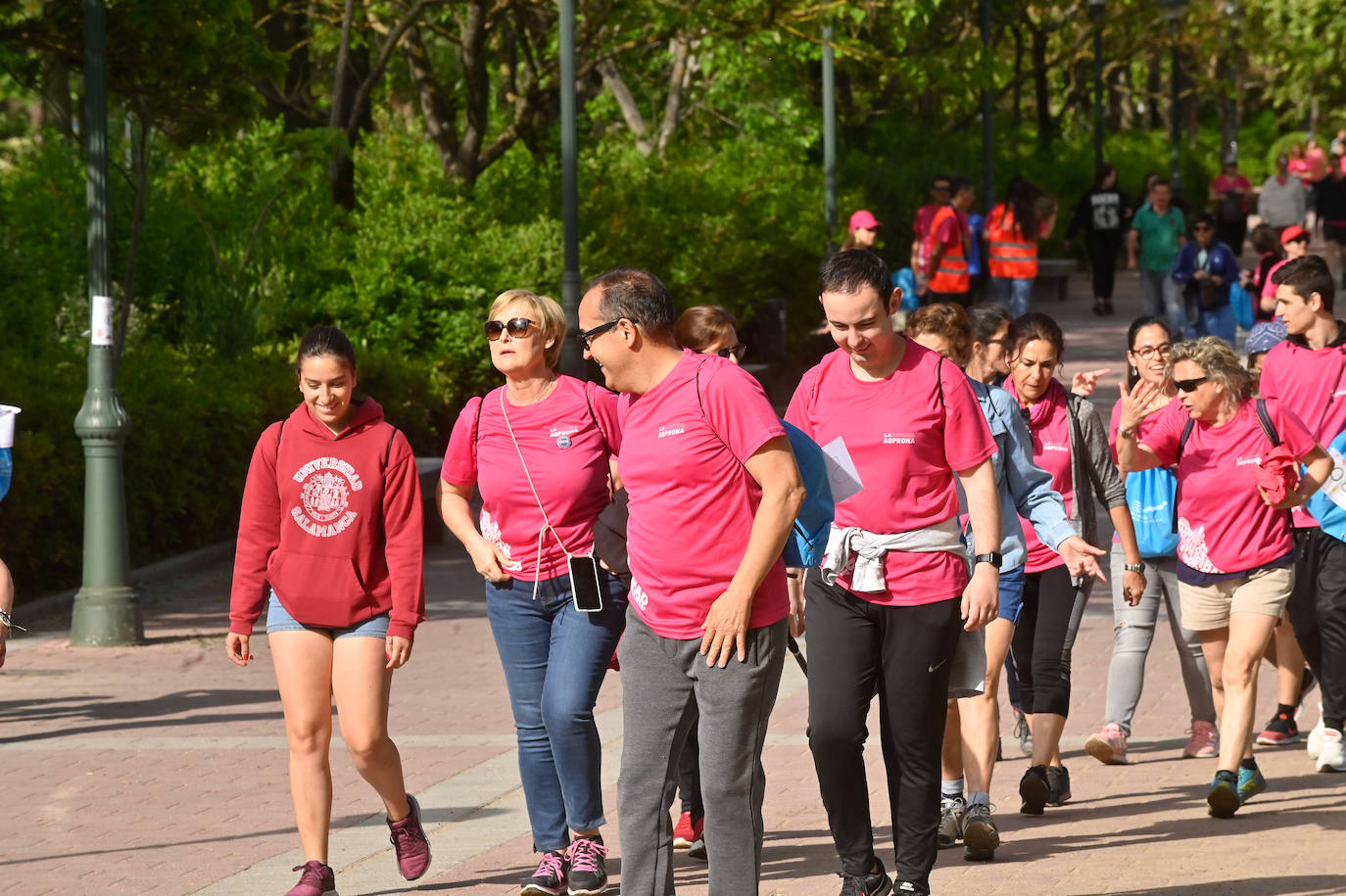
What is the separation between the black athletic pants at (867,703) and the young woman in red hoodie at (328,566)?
1146 mm

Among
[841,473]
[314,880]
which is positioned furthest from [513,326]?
[314,880]

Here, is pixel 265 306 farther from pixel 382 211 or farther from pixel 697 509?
pixel 697 509

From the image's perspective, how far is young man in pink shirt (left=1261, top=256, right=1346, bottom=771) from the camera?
290 inches

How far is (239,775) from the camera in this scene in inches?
292

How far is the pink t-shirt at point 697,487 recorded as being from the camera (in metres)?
4.48

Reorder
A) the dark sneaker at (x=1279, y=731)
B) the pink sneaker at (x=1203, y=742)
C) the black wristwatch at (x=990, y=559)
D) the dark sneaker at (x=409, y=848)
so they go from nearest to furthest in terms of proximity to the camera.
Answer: the black wristwatch at (x=990, y=559) < the dark sneaker at (x=409, y=848) < the pink sneaker at (x=1203, y=742) < the dark sneaker at (x=1279, y=731)

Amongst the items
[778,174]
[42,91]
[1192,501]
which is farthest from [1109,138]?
[1192,501]

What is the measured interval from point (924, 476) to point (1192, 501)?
2.05m

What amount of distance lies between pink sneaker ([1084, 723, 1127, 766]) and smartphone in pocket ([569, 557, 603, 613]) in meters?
2.72

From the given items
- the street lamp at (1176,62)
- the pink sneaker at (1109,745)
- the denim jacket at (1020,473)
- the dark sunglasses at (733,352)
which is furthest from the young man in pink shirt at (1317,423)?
the street lamp at (1176,62)

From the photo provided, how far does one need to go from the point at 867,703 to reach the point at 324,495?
160cm

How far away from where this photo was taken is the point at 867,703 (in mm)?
5316

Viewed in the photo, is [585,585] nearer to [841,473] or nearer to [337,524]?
[337,524]

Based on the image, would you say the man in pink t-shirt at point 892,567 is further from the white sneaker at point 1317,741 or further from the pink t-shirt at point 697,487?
the white sneaker at point 1317,741
